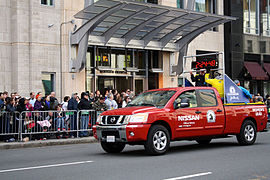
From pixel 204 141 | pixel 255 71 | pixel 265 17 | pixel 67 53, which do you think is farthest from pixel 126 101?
pixel 265 17

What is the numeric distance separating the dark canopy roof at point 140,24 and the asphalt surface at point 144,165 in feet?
33.9

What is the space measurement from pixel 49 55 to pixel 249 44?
17.3m

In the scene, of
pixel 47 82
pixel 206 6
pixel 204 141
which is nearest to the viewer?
pixel 204 141

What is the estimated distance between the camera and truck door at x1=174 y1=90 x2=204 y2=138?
1185cm

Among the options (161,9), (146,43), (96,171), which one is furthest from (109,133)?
(146,43)

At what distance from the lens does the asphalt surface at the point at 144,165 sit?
8406 millimetres

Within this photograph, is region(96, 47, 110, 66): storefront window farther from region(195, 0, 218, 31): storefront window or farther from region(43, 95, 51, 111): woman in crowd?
region(195, 0, 218, 31): storefront window

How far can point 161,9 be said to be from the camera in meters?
22.8

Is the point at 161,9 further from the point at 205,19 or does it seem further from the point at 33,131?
the point at 33,131

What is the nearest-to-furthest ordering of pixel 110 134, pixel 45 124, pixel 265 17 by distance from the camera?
pixel 110 134 < pixel 45 124 < pixel 265 17

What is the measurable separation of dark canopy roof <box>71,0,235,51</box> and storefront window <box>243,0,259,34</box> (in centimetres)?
869

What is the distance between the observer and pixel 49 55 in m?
23.3

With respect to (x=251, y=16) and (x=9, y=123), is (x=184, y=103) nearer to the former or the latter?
(x=9, y=123)

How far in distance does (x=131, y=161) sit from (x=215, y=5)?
23.9m
